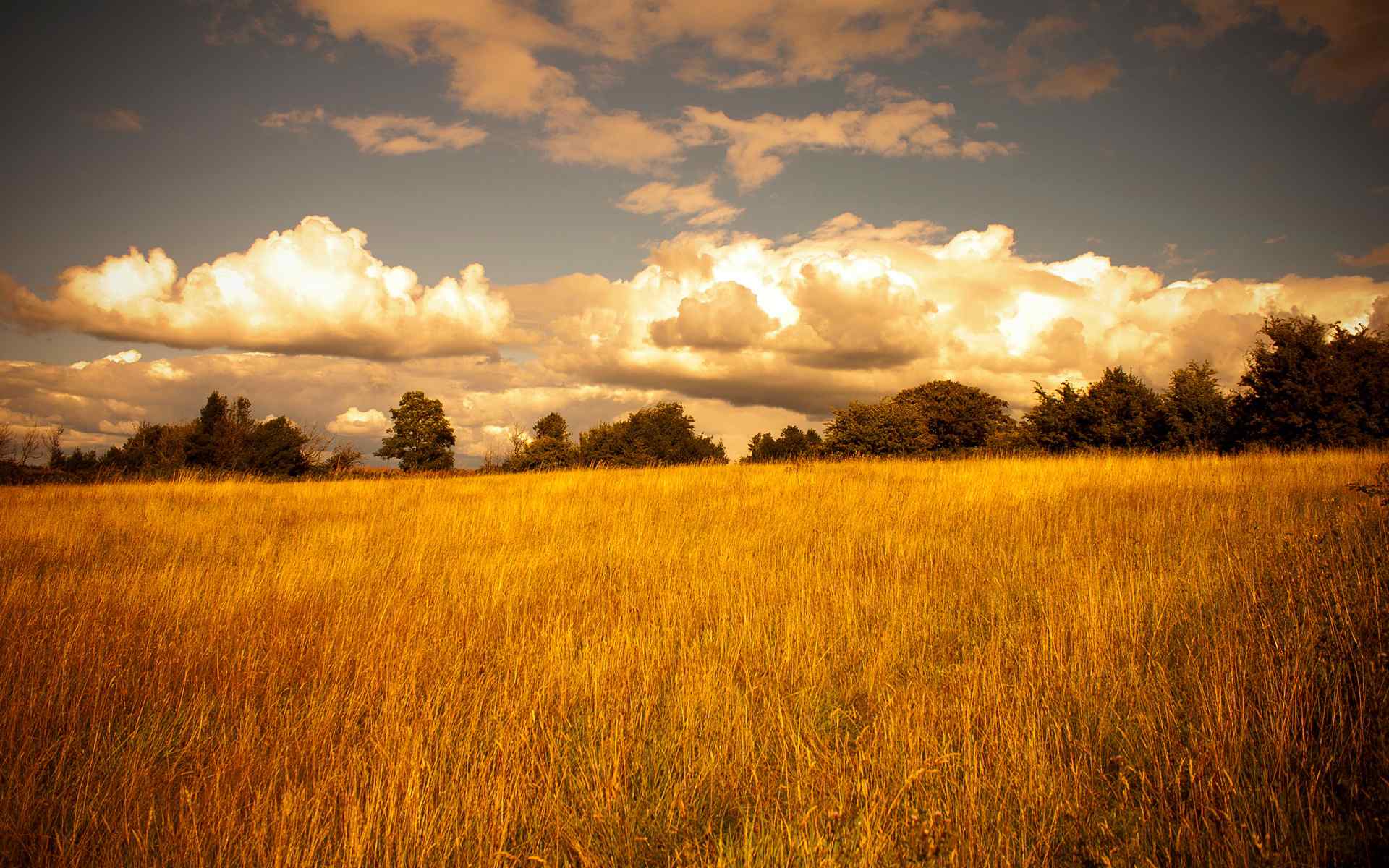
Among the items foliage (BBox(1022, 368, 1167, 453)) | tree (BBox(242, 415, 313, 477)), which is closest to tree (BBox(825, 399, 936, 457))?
foliage (BBox(1022, 368, 1167, 453))

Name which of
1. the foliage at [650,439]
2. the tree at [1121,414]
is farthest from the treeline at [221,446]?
the tree at [1121,414]

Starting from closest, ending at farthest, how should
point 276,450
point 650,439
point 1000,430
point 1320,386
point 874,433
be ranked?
1. point 1320,386
2. point 874,433
3. point 276,450
4. point 650,439
5. point 1000,430

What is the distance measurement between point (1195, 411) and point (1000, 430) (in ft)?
107

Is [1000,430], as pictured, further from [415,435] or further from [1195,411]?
[415,435]

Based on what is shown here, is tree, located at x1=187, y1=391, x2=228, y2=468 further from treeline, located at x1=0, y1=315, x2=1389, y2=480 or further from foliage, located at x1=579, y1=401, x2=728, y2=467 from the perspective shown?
foliage, located at x1=579, y1=401, x2=728, y2=467

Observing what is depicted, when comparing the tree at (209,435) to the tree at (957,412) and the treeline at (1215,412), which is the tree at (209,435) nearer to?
the treeline at (1215,412)

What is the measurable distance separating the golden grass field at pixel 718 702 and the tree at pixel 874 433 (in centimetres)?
2409

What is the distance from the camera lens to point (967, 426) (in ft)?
185

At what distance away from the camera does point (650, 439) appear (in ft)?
149

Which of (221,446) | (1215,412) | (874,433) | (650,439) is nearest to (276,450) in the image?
(221,446)

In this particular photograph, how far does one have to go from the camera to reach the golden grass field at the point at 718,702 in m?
2.34

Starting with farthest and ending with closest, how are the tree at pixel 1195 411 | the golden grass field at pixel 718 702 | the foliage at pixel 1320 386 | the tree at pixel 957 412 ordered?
1. the tree at pixel 957 412
2. the tree at pixel 1195 411
3. the foliage at pixel 1320 386
4. the golden grass field at pixel 718 702

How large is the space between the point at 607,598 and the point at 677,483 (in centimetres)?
739

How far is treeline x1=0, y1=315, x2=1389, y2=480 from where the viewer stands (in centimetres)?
1806
